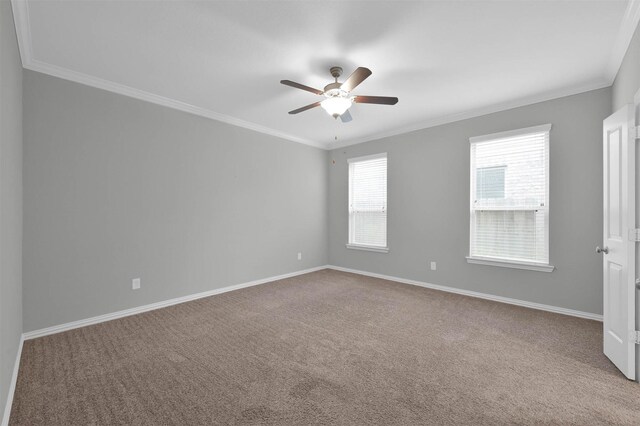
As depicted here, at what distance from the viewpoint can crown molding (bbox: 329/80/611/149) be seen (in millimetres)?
3377

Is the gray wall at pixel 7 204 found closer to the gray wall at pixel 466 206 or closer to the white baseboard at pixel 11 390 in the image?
the white baseboard at pixel 11 390

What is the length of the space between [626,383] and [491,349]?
0.86 meters

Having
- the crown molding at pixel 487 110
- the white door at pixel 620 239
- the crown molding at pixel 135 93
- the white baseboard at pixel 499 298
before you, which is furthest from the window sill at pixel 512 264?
the crown molding at pixel 135 93

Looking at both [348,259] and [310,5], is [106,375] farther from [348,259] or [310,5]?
[348,259]

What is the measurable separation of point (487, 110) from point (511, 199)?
51.7 inches

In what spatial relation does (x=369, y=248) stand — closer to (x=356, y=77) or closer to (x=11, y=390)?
(x=356, y=77)

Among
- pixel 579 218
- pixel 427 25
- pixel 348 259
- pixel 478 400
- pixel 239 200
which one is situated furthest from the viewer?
pixel 348 259

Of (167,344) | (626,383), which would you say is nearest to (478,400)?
(626,383)

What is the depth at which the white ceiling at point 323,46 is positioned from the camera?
6.97 ft

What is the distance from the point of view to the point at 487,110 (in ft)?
13.4

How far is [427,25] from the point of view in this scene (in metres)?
2.28

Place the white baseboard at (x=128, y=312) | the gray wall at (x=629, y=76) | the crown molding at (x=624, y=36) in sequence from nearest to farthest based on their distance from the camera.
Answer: the crown molding at (x=624, y=36) < the gray wall at (x=629, y=76) < the white baseboard at (x=128, y=312)

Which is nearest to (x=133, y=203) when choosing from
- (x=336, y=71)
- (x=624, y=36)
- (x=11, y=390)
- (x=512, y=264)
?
(x=11, y=390)

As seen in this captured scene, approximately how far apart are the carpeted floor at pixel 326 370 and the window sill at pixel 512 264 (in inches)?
21.5
